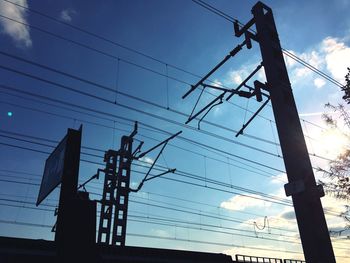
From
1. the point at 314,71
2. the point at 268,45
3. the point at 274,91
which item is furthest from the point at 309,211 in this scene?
the point at 314,71

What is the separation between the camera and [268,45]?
300 inches

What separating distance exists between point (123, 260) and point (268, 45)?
11.1 m

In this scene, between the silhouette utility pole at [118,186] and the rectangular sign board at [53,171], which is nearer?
the rectangular sign board at [53,171]

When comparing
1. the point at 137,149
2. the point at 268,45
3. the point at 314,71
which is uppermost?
the point at 137,149

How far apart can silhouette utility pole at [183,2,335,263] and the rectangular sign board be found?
4.37 meters

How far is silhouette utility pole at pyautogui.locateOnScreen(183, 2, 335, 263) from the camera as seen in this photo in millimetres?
5727

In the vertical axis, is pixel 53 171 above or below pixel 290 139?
below

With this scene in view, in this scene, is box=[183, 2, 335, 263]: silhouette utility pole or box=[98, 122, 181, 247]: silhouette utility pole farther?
box=[98, 122, 181, 247]: silhouette utility pole

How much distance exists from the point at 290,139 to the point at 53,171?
4.78 m

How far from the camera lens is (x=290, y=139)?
6461 millimetres

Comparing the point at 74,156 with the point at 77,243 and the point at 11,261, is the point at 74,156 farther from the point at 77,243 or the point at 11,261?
the point at 11,261

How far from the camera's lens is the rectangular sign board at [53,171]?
5.65m

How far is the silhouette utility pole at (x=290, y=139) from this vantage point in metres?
5.73

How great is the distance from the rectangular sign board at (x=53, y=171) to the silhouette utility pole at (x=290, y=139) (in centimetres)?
437
